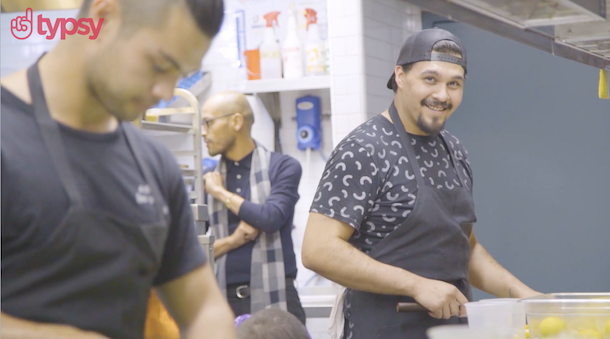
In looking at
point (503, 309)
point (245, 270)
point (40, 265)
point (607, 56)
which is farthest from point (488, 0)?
point (245, 270)

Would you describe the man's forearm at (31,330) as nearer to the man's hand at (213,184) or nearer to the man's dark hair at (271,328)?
the man's dark hair at (271,328)

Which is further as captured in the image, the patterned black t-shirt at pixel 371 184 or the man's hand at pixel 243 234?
the man's hand at pixel 243 234

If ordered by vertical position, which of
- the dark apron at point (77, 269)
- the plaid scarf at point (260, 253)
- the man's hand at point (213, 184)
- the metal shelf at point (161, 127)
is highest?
the metal shelf at point (161, 127)

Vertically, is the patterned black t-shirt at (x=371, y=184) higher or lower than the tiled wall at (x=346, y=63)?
lower

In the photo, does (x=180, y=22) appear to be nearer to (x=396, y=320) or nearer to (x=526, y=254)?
(x=396, y=320)

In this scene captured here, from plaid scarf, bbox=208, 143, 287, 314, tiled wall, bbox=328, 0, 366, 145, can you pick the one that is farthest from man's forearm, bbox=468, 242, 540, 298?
tiled wall, bbox=328, 0, 366, 145

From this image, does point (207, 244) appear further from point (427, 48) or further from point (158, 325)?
point (427, 48)

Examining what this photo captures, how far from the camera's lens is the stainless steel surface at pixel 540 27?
7.20 feet

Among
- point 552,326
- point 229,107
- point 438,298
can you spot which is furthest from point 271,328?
point 229,107

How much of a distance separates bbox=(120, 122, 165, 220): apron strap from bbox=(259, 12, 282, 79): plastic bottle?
3492mm

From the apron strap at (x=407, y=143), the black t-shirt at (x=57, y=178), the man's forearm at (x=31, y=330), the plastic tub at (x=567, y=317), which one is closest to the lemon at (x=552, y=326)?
the plastic tub at (x=567, y=317)

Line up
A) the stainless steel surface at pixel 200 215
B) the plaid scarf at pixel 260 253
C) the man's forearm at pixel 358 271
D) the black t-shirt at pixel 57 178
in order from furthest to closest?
1. the plaid scarf at pixel 260 253
2. the stainless steel surface at pixel 200 215
3. the man's forearm at pixel 358 271
4. the black t-shirt at pixel 57 178

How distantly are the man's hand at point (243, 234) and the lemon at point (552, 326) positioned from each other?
2285 millimetres

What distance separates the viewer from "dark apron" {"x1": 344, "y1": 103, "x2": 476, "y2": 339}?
2.37m
